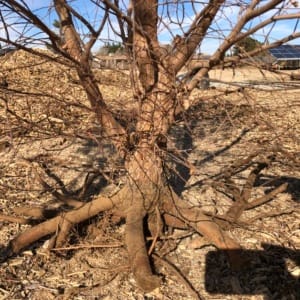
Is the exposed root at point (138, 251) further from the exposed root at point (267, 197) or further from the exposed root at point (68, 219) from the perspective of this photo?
the exposed root at point (267, 197)

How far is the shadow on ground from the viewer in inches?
120

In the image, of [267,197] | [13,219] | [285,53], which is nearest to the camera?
[13,219]

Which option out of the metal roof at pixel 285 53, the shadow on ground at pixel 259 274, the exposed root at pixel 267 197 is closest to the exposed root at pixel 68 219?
the shadow on ground at pixel 259 274

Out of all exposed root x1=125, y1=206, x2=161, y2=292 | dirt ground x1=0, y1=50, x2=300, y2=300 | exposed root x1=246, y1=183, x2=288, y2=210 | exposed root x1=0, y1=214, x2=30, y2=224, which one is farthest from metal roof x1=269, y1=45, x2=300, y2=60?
exposed root x1=0, y1=214, x2=30, y2=224

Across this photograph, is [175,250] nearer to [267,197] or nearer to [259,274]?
[259,274]

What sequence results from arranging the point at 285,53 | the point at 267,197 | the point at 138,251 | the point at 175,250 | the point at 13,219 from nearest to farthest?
the point at 138,251 < the point at 175,250 < the point at 13,219 < the point at 267,197 < the point at 285,53

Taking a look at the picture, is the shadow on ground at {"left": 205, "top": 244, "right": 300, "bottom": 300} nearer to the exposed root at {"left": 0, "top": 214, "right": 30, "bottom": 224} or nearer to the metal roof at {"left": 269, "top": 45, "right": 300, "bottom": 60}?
the exposed root at {"left": 0, "top": 214, "right": 30, "bottom": 224}

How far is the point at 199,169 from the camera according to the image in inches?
203

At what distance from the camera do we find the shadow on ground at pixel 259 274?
304 centimetres

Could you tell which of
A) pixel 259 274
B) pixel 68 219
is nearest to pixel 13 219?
pixel 68 219

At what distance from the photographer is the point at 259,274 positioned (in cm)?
321

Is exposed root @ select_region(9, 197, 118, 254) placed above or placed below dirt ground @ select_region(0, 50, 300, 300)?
above

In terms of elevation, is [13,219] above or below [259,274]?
above

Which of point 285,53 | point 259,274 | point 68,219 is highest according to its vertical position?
point 285,53
